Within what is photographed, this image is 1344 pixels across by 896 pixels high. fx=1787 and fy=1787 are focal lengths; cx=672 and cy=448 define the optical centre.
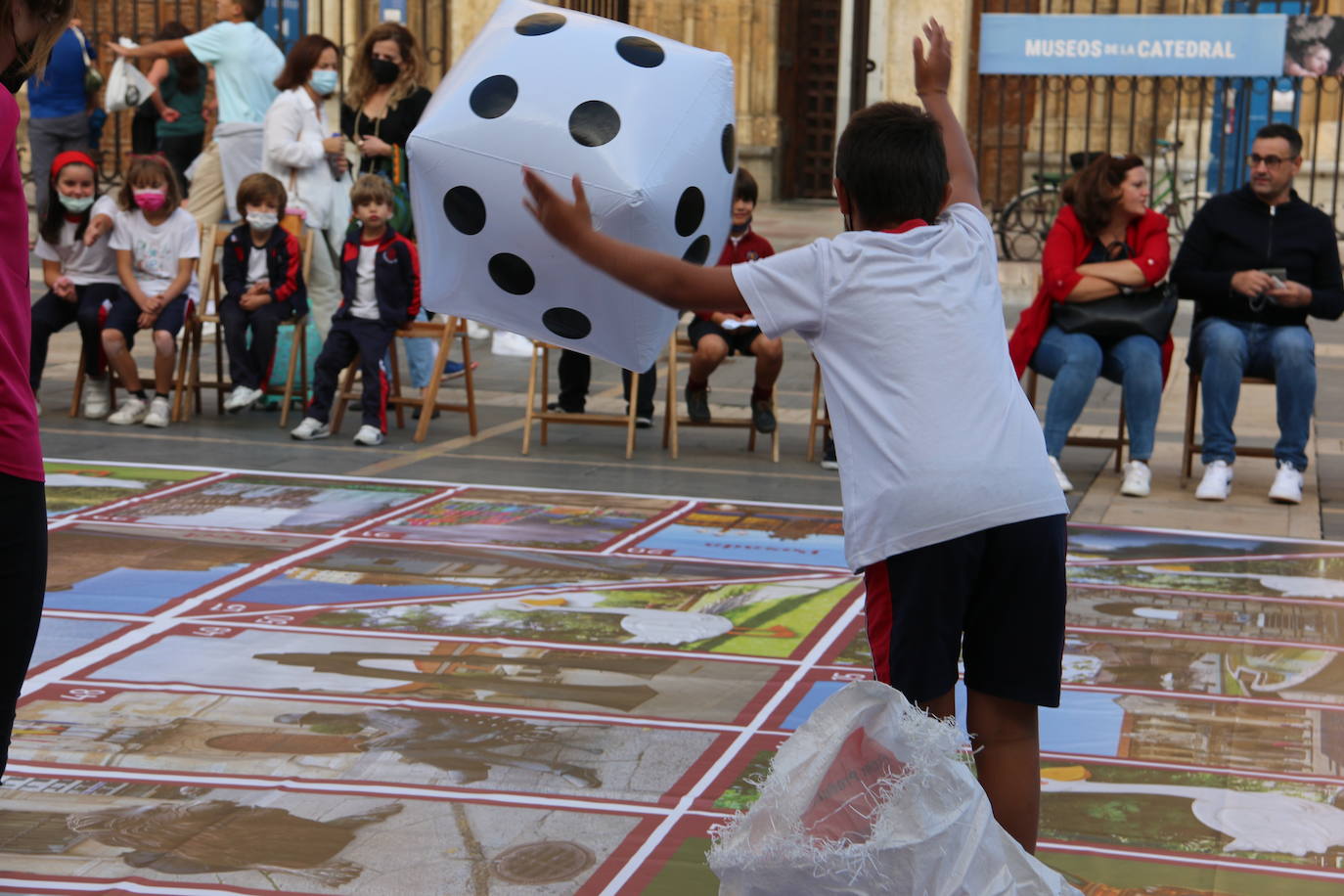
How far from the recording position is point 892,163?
3.16m

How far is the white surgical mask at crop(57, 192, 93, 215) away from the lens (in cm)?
882


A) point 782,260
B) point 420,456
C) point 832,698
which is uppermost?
point 782,260

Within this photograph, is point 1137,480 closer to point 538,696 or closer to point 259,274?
point 538,696

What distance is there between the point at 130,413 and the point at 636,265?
6.51 metres

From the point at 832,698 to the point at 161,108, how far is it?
10.7 meters

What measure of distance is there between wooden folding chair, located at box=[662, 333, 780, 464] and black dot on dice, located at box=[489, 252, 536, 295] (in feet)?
12.1

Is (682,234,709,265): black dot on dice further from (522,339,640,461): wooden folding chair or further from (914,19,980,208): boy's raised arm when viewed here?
(522,339,640,461): wooden folding chair

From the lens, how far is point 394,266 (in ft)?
28.2

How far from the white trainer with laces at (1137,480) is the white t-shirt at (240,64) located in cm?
613

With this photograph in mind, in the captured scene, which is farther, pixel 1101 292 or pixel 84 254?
pixel 84 254

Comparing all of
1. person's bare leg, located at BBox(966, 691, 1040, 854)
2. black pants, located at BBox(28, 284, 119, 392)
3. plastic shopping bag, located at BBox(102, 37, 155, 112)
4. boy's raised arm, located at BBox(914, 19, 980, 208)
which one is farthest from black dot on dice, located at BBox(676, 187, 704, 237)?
plastic shopping bag, located at BBox(102, 37, 155, 112)

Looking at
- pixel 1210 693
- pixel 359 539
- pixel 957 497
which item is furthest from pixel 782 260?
pixel 359 539

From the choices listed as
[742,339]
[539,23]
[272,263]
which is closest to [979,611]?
[539,23]

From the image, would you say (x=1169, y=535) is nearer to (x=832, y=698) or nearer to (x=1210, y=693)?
(x=1210, y=693)
